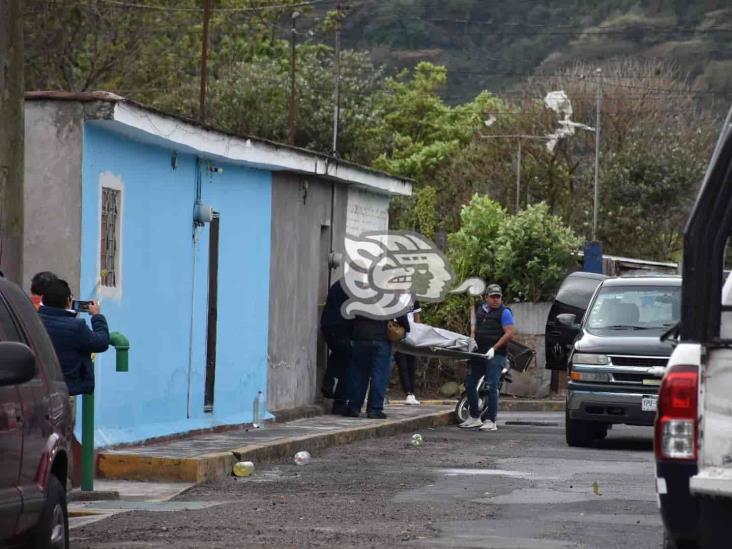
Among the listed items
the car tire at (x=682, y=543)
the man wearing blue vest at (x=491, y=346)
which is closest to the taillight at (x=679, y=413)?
the car tire at (x=682, y=543)

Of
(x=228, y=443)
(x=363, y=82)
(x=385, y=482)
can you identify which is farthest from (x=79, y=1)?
(x=385, y=482)

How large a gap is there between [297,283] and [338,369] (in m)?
1.38

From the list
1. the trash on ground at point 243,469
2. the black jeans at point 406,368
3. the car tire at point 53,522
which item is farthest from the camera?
the black jeans at point 406,368

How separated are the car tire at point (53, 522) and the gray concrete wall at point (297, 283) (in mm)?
11729

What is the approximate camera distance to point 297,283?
71.8 feet

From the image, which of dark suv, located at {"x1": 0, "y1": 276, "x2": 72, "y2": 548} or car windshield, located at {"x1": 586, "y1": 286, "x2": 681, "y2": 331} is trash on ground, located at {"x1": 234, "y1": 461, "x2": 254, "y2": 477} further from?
car windshield, located at {"x1": 586, "y1": 286, "x2": 681, "y2": 331}

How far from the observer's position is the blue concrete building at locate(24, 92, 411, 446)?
47.9 ft

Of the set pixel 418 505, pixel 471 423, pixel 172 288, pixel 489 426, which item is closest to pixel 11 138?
pixel 418 505

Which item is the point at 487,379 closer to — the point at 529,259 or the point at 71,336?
the point at 71,336

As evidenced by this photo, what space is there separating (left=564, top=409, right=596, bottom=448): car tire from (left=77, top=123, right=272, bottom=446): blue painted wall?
3769 mm

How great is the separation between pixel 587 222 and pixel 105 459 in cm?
4595

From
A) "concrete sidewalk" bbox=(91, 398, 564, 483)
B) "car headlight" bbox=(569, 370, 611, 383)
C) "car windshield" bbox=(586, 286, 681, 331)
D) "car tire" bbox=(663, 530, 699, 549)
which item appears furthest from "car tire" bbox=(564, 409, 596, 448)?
"car tire" bbox=(663, 530, 699, 549)

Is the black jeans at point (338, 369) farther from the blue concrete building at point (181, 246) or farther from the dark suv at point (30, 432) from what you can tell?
the dark suv at point (30, 432)

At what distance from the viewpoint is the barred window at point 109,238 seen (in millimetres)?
15344
